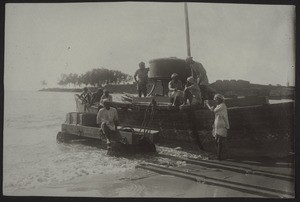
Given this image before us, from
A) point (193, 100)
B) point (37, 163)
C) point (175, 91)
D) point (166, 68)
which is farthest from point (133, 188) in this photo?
point (166, 68)

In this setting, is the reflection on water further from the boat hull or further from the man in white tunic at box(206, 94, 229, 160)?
the man in white tunic at box(206, 94, 229, 160)

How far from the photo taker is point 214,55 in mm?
6828

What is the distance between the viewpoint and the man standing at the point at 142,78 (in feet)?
28.7

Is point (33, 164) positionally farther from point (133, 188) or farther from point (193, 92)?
point (193, 92)

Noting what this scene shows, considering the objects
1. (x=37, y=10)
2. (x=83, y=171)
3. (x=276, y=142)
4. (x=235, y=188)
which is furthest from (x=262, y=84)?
(x=37, y=10)

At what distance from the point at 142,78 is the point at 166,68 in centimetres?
67

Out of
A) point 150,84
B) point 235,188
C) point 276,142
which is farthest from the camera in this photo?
point 150,84

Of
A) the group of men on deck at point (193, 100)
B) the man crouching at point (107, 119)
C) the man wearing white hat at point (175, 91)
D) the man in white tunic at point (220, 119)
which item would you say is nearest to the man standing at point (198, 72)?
the group of men on deck at point (193, 100)

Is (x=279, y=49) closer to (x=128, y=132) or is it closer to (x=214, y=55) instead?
(x=214, y=55)

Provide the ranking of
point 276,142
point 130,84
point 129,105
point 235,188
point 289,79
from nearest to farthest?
point 235,188
point 289,79
point 276,142
point 129,105
point 130,84

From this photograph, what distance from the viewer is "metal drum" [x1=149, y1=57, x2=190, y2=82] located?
9.00 meters

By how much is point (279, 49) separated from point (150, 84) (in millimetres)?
4077

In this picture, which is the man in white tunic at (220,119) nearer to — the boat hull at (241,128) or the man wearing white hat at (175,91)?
the boat hull at (241,128)

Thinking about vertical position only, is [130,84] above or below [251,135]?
above
